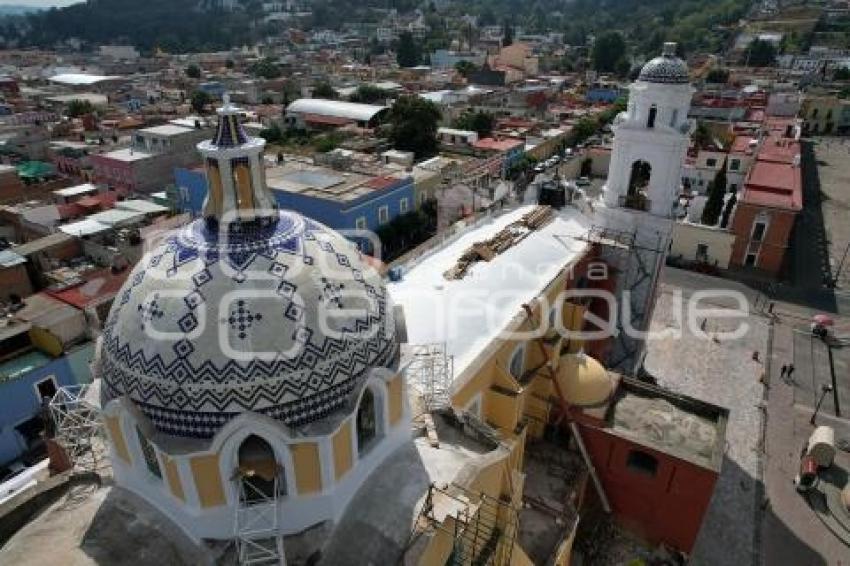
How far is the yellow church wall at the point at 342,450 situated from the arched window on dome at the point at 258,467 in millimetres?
835

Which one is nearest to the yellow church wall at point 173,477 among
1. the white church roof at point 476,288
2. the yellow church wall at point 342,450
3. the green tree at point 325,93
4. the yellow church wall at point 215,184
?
the yellow church wall at point 342,450

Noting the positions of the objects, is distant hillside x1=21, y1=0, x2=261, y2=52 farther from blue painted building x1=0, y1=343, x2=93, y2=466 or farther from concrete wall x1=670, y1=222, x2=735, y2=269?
blue painted building x1=0, y1=343, x2=93, y2=466

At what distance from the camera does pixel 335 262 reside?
9570 mm

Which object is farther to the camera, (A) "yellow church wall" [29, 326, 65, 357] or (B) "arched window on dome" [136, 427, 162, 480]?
(A) "yellow church wall" [29, 326, 65, 357]

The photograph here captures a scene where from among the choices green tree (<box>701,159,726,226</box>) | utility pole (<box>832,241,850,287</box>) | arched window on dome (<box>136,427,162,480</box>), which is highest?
arched window on dome (<box>136,427,162,480</box>)

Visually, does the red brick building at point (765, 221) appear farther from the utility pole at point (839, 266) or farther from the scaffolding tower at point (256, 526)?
the scaffolding tower at point (256, 526)

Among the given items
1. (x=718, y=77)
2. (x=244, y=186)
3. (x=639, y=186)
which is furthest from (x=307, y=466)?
(x=718, y=77)

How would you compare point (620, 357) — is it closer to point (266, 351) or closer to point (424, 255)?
point (424, 255)

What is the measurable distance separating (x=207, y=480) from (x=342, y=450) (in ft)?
6.61

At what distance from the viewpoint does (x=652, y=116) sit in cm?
1953

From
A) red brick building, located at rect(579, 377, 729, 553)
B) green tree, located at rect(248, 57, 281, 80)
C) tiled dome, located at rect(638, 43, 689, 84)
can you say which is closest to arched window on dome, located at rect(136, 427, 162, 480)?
red brick building, located at rect(579, 377, 729, 553)

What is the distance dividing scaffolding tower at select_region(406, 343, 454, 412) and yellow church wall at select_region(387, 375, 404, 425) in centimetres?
159

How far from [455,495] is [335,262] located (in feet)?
14.2

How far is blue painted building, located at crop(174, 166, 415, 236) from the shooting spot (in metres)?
30.6
